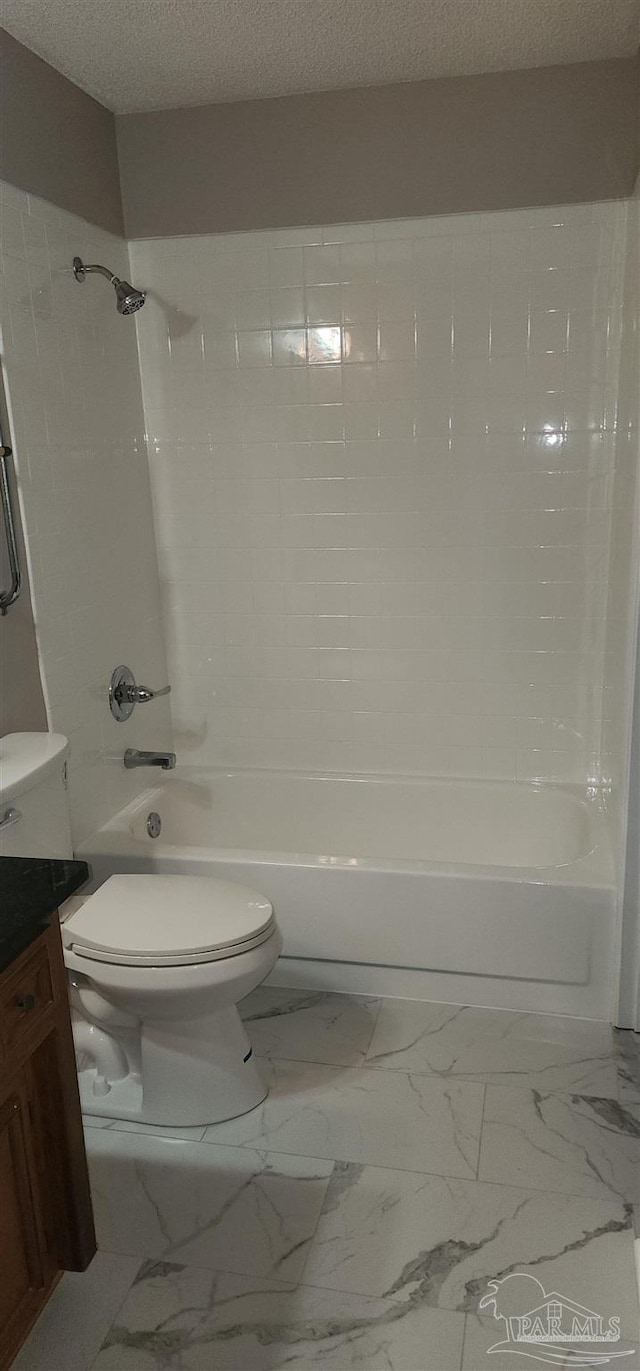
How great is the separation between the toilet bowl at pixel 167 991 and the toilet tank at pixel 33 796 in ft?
0.57

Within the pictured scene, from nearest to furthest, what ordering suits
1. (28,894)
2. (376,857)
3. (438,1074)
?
(28,894), (438,1074), (376,857)

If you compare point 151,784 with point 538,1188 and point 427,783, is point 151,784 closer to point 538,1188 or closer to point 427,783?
point 427,783

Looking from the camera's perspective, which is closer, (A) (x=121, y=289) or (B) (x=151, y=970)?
(B) (x=151, y=970)

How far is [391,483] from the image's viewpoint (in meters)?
2.95

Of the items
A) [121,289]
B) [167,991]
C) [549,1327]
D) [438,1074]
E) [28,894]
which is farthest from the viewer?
[121,289]

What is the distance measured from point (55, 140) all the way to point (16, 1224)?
2449 millimetres

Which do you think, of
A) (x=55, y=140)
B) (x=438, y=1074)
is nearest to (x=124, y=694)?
(x=438, y=1074)

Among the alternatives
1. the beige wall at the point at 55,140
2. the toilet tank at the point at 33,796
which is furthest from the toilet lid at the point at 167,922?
the beige wall at the point at 55,140

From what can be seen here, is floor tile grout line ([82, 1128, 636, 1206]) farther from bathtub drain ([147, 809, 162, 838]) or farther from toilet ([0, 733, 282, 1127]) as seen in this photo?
bathtub drain ([147, 809, 162, 838])

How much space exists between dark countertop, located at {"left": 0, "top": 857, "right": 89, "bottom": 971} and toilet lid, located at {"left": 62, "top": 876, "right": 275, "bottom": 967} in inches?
18.0

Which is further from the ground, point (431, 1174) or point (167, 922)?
point (167, 922)

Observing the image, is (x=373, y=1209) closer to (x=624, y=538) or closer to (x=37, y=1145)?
(x=37, y=1145)

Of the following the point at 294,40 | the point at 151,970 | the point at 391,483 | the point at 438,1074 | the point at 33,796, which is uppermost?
the point at 294,40

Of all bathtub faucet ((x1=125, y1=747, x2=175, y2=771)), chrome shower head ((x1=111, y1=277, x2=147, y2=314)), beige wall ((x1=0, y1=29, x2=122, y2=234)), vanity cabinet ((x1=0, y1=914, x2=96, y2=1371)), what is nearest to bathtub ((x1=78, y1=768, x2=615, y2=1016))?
bathtub faucet ((x1=125, y1=747, x2=175, y2=771))
